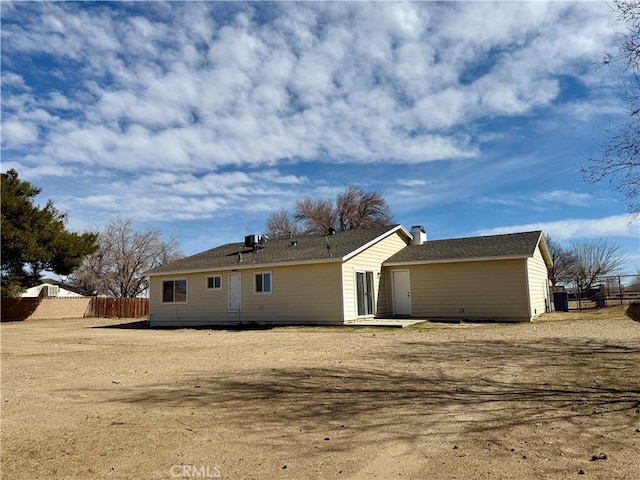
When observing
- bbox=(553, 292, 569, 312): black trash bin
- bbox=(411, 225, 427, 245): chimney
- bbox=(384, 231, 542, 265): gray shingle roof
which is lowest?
bbox=(553, 292, 569, 312): black trash bin

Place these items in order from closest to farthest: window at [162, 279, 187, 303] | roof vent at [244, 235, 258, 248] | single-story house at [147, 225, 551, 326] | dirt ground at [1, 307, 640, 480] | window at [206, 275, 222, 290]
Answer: dirt ground at [1, 307, 640, 480] → single-story house at [147, 225, 551, 326] → window at [206, 275, 222, 290] → window at [162, 279, 187, 303] → roof vent at [244, 235, 258, 248]

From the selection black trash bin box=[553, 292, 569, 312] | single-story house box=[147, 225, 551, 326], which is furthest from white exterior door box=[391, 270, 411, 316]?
black trash bin box=[553, 292, 569, 312]

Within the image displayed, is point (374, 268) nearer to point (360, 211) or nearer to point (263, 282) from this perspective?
point (263, 282)

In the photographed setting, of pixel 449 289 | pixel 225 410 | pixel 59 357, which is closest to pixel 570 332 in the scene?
pixel 449 289

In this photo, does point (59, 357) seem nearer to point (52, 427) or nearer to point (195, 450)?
point (52, 427)

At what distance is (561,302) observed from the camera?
23.5 metres

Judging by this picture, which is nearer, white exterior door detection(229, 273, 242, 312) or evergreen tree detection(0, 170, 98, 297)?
white exterior door detection(229, 273, 242, 312)

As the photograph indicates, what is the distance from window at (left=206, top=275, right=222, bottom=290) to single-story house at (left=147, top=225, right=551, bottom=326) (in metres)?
0.04

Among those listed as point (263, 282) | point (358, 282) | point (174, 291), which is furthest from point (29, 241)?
point (358, 282)

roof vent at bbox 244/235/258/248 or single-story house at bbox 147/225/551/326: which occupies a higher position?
roof vent at bbox 244/235/258/248

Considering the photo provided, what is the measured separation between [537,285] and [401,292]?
19.4 ft

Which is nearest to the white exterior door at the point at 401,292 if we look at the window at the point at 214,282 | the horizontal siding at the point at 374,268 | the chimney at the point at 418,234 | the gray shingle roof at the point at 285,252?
the horizontal siding at the point at 374,268

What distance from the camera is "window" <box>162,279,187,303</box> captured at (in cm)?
2189

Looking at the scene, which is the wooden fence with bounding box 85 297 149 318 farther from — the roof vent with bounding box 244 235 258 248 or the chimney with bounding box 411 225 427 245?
the chimney with bounding box 411 225 427 245
